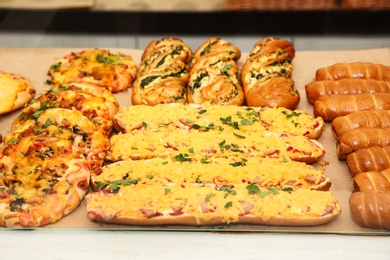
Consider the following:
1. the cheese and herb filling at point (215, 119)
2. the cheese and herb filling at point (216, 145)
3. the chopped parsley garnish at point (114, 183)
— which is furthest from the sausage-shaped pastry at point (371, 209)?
the chopped parsley garnish at point (114, 183)

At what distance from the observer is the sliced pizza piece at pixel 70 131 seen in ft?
10.00

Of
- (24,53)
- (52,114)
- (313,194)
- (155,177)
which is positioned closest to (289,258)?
(313,194)

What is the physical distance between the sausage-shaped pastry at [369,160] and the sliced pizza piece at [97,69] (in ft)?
5.46

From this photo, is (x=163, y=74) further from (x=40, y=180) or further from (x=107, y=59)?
(x=40, y=180)

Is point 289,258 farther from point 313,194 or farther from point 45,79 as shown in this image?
point 45,79

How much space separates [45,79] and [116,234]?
178 cm

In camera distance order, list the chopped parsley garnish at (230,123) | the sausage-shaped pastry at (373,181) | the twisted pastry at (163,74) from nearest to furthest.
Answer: the sausage-shaped pastry at (373,181) → the chopped parsley garnish at (230,123) → the twisted pastry at (163,74)

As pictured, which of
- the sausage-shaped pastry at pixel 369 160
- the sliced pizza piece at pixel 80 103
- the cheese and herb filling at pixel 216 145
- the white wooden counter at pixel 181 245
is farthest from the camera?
the sliced pizza piece at pixel 80 103

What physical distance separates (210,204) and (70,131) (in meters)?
1.00

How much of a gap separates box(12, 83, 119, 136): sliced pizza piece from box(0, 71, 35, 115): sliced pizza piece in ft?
0.47

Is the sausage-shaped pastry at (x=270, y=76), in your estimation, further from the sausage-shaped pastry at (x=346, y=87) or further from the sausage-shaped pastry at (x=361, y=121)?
the sausage-shaped pastry at (x=361, y=121)

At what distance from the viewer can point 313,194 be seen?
2658mm

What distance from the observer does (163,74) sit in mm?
3666

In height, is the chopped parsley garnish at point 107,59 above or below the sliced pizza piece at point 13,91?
above
